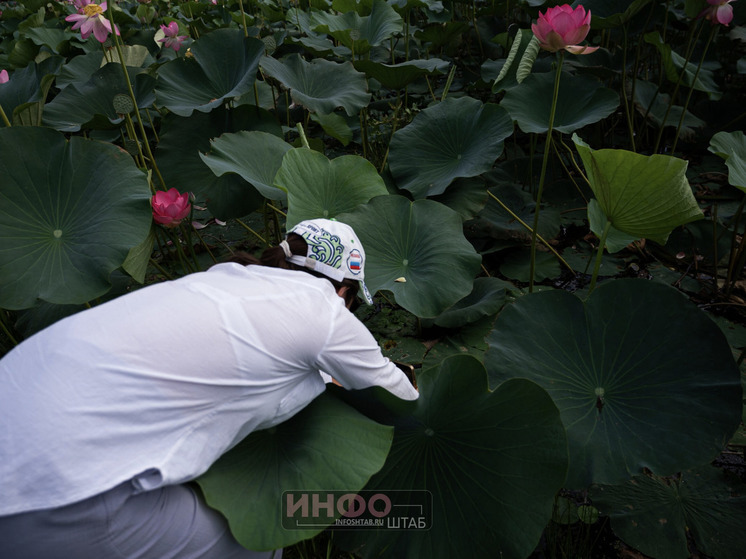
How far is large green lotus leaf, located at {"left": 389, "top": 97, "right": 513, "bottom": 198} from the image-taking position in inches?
90.1

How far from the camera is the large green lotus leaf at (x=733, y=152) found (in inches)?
62.7

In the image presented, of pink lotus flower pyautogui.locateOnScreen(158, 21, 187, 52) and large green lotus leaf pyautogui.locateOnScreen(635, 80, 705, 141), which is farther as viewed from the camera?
pink lotus flower pyautogui.locateOnScreen(158, 21, 187, 52)

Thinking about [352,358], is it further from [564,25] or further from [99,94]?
[99,94]

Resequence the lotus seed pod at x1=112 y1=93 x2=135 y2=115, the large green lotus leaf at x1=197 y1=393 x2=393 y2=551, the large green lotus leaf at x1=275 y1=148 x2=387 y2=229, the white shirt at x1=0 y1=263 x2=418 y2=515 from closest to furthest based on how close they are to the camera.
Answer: the white shirt at x1=0 y1=263 x2=418 y2=515 < the large green lotus leaf at x1=197 y1=393 x2=393 y2=551 < the large green lotus leaf at x1=275 y1=148 x2=387 y2=229 < the lotus seed pod at x1=112 y1=93 x2=135 y2=115

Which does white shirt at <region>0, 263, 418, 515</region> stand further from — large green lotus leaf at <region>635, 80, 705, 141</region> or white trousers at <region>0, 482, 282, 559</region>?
large green lotus leaf at <region>635, 80, 705, 141</region>

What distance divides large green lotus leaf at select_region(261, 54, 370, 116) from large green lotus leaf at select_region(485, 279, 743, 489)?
132 cm

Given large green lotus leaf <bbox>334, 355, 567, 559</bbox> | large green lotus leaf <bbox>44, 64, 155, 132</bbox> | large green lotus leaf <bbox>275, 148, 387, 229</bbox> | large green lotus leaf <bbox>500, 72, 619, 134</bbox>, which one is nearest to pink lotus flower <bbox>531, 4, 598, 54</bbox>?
large green lotus leaf <bbox>500, 72, 619, 134</bbox>

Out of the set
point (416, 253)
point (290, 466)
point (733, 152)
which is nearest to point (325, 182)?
point (416, 253)

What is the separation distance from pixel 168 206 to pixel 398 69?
1.28 m

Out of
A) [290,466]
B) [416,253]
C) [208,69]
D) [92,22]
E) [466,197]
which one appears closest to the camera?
[290,466]

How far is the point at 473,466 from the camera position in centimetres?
123

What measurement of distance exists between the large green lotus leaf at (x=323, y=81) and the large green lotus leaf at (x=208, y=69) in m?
0.13

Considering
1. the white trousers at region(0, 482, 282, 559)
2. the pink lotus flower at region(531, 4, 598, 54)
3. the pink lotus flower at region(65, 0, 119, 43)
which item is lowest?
the white trousers at region(0, 482, 282, 559)

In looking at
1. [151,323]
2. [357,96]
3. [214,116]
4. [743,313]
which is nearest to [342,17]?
[357,96]
